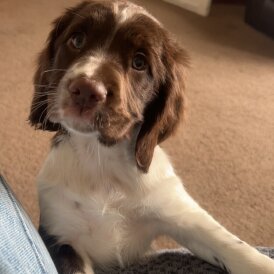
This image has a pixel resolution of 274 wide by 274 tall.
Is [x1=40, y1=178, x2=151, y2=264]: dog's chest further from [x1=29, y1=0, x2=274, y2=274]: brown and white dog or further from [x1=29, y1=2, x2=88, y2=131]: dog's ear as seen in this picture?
[x1=29, y1=2, x2=88, y2=131]: dog's ear

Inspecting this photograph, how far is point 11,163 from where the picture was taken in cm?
245

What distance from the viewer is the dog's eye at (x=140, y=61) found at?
4.85 feet

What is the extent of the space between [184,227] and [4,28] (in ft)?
8.04

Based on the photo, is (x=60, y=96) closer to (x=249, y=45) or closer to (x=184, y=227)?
(x=184, y=227)

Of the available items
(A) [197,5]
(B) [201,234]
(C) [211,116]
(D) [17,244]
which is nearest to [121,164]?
(B) [201,234]

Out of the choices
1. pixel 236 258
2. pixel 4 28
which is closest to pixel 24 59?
pixel 4 28

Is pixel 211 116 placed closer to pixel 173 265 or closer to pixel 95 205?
pixel 95 205

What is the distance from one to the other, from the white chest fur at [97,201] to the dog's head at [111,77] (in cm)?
8

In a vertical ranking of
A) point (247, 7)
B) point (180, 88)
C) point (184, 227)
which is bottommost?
point (247, 7)

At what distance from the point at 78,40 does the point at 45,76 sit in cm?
16

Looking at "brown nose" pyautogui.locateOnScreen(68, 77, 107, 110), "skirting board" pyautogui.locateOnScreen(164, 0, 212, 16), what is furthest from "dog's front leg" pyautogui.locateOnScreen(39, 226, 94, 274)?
"skirting board" pyautogui.locateOnScreen(164, 0, 212, 16)

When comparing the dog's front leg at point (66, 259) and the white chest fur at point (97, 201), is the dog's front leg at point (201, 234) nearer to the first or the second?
the white chest fur at point (97, 201)

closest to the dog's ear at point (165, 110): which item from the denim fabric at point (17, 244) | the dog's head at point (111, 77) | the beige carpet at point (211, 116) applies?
the dog's head at point (111, 77)

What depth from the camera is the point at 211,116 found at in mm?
2896
